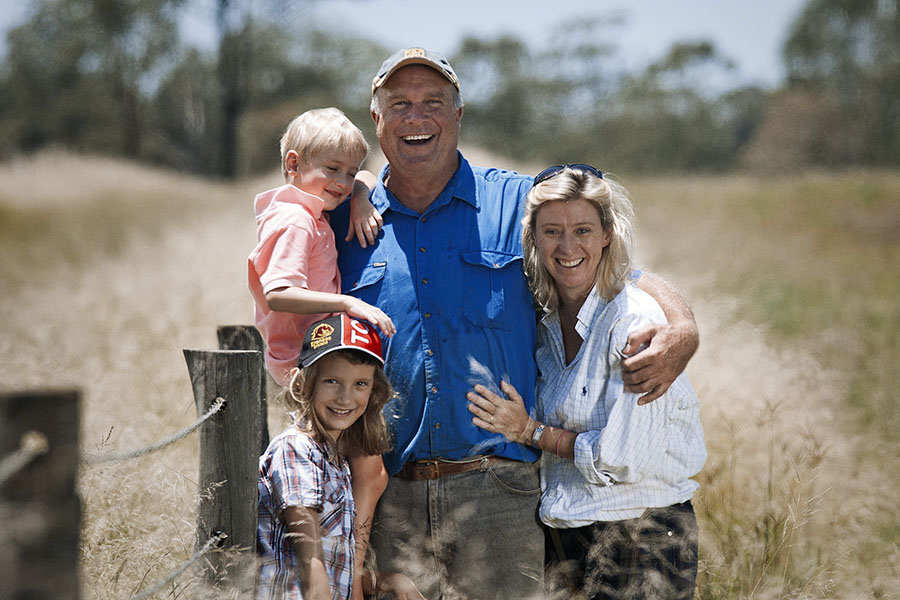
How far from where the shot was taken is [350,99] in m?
53.9

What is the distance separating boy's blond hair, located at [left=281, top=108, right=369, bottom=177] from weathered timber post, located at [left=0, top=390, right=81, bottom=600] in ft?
6.96

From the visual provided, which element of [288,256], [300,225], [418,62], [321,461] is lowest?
[321,461]

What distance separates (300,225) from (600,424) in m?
1.46

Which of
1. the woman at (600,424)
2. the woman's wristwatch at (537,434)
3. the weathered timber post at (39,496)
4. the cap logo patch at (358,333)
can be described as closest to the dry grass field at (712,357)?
the woman at (600,424)

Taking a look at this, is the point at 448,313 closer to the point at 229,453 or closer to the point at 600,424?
the point at 600,424

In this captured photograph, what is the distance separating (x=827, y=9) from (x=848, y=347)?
4719cm

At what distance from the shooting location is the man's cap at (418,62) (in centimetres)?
362

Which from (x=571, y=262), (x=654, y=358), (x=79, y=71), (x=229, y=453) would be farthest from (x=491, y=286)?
(x=79, y=71)

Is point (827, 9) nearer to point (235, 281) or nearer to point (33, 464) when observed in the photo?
point (235, 281)

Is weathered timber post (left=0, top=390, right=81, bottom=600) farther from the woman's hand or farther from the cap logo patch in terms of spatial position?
the woman's hand

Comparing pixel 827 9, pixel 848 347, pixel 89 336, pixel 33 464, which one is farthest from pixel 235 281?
pixel 827 9

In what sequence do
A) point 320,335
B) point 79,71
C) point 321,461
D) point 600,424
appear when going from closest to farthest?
point 321,461, point 320,335, point 600,424, point 79,71

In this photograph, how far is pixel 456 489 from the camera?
343cm

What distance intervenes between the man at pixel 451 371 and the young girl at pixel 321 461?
0.21 metres
